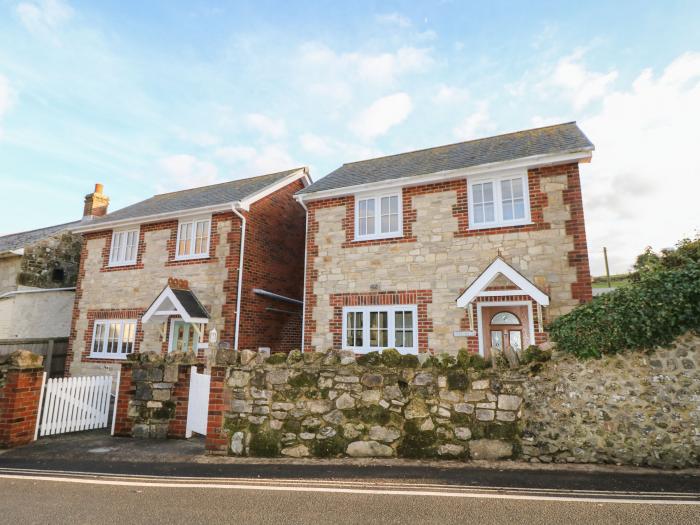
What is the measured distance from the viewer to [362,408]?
20.7 feet

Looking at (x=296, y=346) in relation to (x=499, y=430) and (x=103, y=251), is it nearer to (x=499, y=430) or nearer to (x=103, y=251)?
(x=103, y=251)

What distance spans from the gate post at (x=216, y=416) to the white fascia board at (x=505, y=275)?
5.76 meters

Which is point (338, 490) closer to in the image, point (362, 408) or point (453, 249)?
point (362, 408)

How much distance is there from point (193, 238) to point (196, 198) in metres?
3.10

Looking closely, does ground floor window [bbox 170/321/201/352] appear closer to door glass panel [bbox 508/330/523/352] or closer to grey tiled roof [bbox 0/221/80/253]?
door glass panel [bbox 508/330/523/352]

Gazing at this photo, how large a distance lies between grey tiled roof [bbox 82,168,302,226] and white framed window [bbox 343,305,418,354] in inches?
240

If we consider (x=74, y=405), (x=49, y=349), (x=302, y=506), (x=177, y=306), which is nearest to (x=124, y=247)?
(x=49, y=349)

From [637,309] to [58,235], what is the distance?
75.4 ft

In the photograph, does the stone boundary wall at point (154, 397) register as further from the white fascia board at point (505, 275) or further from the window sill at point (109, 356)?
the window sill at point (109, 356)

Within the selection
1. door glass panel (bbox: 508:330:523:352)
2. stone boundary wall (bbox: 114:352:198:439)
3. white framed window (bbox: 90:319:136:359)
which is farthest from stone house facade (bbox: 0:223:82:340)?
door glass panel (bbox: 508:330:523:352)

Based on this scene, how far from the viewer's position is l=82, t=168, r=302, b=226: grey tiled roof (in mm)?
15054

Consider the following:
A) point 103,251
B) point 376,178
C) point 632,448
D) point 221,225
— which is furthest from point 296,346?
point 632,448

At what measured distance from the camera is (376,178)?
492 inches

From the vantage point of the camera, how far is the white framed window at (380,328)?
35.8 feet
